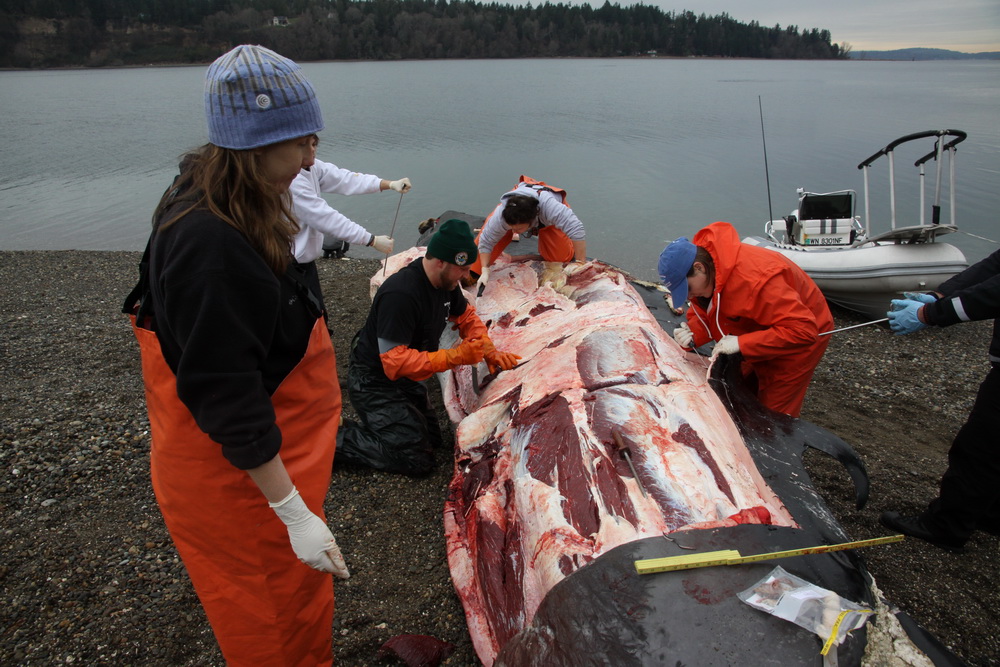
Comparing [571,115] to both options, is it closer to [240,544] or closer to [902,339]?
[902,339]

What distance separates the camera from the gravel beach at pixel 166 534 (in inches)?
119

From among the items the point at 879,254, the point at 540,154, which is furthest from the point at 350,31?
the point at 879,254

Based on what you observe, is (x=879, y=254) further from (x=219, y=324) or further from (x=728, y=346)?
(x=219, y=324)

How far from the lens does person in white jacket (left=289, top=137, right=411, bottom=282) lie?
14.5 feet

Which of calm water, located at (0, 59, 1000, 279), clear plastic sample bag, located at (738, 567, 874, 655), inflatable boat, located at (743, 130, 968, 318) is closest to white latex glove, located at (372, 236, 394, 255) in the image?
clear plastic sample bag, located at (738, 567, 874, 655)

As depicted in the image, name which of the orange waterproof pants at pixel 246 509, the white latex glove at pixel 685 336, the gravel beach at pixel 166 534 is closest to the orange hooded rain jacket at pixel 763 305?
the white latex glove at pixel 685 336

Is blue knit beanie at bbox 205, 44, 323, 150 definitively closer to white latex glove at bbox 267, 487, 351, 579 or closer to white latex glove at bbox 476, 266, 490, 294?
white latex glove at bbox 267, 487, 351, 579

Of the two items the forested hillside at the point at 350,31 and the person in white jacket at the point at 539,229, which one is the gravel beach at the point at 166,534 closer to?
the person in white jacket at the point at 539,229

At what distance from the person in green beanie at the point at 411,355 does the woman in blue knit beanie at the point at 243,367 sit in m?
1.54

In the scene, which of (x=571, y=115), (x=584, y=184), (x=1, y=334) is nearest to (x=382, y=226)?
(x=584, y=184)

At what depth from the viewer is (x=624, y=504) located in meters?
2.45

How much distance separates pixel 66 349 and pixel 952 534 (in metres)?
7.28

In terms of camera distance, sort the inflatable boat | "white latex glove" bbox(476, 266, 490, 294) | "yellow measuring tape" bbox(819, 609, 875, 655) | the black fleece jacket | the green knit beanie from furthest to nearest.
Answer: the inflatable boat, "white latex glove" bbox(476, 266, 490, 294), the green knit beanie, "yellow measuring tape" bbox(819, 609, 875, 655), the black fleece jacket

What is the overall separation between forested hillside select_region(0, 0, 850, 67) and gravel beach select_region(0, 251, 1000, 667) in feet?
170
